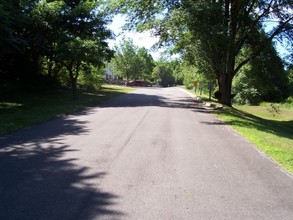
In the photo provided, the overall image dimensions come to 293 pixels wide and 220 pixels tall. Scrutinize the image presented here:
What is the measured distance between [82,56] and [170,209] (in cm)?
2016

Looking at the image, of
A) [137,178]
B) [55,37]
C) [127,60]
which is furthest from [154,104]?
[127,60]

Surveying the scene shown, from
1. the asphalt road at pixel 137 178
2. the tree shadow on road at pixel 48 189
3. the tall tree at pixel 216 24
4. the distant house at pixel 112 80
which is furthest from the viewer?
the distant house at pixel 112 80

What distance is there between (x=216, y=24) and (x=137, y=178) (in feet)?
→ 53.5

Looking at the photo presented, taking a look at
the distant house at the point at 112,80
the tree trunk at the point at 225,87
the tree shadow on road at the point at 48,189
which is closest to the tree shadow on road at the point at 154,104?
the tree trunk at the point at 225,87

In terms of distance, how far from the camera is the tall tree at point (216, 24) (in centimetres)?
2105

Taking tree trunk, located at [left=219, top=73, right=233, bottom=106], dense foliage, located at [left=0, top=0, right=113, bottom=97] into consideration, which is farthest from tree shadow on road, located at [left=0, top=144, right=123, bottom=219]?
tree trunk, located at [left=219, top=73, right=233, bottom=106]

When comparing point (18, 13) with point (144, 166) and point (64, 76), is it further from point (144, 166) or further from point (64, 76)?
point (144, 166)

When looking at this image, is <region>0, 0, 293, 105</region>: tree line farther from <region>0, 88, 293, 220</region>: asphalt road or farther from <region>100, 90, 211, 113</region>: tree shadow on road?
<region>0, 88, 293, 220</region>: asphalt road

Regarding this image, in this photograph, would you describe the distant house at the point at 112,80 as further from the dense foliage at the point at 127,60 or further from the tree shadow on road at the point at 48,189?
the tree shadow on road at the point at 48,189

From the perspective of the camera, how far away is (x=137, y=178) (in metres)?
6.63

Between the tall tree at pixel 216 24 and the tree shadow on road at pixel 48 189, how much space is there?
1499cm

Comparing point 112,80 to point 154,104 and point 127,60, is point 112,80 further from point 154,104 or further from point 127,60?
point 154,104

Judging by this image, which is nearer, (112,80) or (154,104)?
(154,104)

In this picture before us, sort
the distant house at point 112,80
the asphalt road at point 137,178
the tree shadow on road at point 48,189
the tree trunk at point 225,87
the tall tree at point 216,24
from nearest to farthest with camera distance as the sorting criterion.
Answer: the tree shadow on road at point 48,189 < the asphalt road at point 137,178 < the tall tree at point 216,24 < the tree trunk at point 225,87 < the distant house at point 112,80
